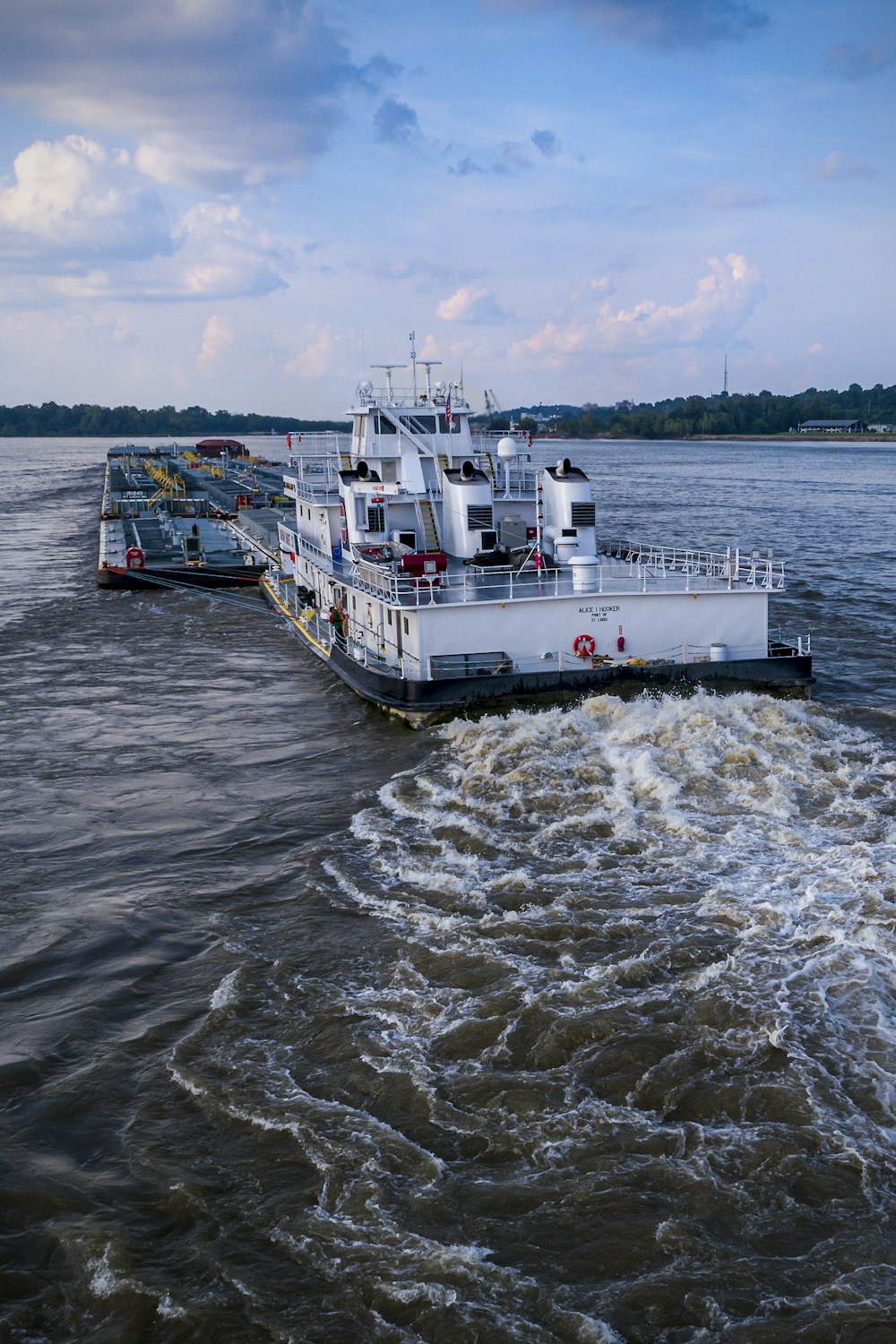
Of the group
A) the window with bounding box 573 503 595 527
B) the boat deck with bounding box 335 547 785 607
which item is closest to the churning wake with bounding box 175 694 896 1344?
the boat deck with bounding box 335 547 785 607

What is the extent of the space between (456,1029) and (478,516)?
19684 mm

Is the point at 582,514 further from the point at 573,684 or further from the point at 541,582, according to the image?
the point at 573,684

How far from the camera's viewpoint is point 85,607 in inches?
1736

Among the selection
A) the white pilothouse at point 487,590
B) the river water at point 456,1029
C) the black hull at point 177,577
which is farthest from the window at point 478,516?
the black hull at point 177,577

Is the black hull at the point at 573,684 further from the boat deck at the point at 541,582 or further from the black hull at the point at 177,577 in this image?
the black hull at the point at 177,577

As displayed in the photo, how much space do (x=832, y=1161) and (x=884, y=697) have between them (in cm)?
1919

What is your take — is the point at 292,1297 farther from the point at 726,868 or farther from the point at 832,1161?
the point at 726,868

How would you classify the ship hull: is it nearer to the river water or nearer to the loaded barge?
the river water

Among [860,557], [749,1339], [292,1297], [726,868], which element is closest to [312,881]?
[726,868]

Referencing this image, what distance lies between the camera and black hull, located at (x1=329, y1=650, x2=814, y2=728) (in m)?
23.9

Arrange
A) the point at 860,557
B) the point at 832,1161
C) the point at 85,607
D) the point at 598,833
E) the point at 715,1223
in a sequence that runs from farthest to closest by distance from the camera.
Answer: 1. the point at 860,557
2. the point at 85,607
3. the point at 598,833
4. the point at 832,1161
5. the point at 715,1223

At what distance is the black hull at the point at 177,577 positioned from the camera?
156 feet

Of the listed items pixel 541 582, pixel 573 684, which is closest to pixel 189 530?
pixel 541 582

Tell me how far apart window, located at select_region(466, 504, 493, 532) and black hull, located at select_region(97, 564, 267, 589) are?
1934cm
